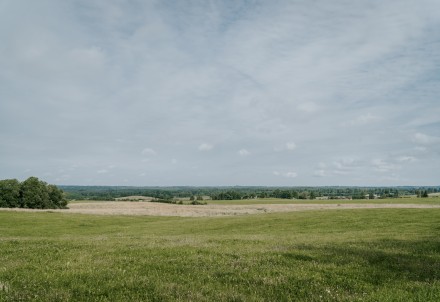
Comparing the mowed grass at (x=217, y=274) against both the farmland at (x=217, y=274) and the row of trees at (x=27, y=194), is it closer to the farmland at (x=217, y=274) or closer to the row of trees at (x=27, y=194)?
the farmland at (x=217, y=274)

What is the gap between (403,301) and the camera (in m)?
8.64

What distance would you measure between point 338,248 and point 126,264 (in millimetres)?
9850

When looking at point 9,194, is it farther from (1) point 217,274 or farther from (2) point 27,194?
(1) point 217,274

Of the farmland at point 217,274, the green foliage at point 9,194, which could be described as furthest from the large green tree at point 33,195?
the farmland at point 217,274

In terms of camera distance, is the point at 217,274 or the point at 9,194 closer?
the point at 217,274

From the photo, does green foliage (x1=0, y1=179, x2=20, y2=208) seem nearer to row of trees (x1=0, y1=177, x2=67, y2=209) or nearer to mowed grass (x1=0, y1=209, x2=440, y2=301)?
row of trees (x1=0, y1=177, x2=67, y2=209)

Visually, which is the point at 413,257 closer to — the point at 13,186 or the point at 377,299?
the point at 377,299

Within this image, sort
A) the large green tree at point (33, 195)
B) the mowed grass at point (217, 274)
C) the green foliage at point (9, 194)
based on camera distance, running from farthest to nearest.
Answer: the large green tree at point (33, 195) < the green foliage at point (9, 194) < the mowed grass at point (217, 274)

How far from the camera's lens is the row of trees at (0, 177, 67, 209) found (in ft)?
414

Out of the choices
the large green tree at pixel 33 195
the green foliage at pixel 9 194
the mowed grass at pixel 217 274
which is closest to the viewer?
the mowed grass at pixel 217 274

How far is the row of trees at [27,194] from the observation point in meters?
126

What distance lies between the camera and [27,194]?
129 m

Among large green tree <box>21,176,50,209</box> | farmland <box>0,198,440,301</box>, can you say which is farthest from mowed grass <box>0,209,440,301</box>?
large green tree <box>21,176,50,209</box>

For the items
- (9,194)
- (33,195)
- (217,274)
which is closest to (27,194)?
(33,195)
